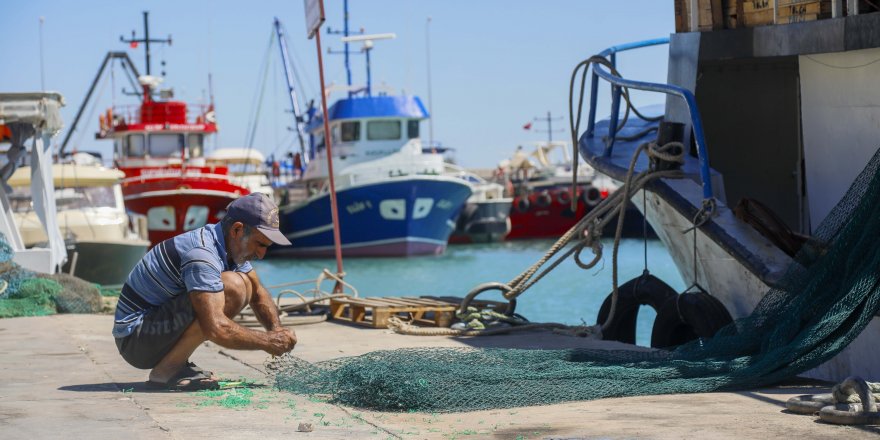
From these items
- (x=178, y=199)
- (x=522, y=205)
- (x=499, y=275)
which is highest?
(x=178, y=199)

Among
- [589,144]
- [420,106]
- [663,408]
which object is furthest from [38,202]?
[420,106]

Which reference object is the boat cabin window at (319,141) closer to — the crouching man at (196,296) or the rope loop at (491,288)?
the rope loop at (491,288)

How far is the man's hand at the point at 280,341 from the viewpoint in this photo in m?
5.99

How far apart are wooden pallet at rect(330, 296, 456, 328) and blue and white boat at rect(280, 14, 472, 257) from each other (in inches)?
1131

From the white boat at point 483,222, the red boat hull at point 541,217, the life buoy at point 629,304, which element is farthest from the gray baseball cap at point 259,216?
the red boat hull at point 541,217

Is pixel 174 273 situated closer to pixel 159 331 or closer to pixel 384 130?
pixel 159 331

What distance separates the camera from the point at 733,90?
37.3 ft

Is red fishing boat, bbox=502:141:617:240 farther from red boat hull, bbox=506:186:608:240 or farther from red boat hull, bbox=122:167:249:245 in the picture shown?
red boat hull, bbox=122:167:249:245

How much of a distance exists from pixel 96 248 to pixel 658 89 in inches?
594

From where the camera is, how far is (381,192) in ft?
131

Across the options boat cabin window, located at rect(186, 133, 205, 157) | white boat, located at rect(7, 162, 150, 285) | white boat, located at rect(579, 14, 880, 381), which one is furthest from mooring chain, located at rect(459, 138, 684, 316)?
boat cabin window, located at rect(186, 133, 205, 157)

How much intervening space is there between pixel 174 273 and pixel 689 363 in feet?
9.13

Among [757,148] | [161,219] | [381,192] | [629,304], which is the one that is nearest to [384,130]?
[381,192]

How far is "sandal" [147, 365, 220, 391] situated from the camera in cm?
Result: 628
